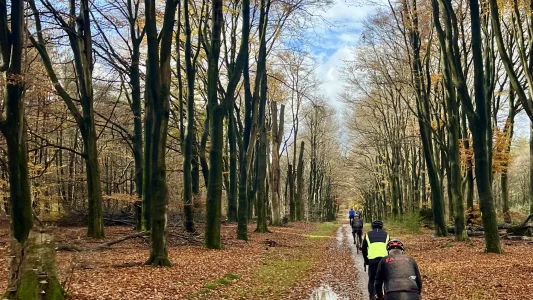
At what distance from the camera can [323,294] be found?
32.5ft

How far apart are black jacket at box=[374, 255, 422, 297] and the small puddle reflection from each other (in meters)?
4.60

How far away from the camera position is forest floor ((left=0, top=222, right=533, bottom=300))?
8852 millimetres

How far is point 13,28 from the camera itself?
10.9 meters

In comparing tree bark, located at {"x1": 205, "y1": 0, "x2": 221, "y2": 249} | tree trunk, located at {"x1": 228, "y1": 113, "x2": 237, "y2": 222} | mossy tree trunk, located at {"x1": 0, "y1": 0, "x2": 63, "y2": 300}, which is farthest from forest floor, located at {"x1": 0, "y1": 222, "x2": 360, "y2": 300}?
tree trunk, located at {"x1": 228, "y1": 113, "x2": 237, "y2": 222}

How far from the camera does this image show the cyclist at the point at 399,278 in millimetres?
4852

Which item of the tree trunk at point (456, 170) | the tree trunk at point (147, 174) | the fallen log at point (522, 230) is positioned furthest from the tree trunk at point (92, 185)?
the fallen log at point (522, 230)

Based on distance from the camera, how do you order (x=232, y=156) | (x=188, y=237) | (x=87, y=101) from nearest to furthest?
(x=87, y=101)
(x=188, y=237)
(x=232, y=156)

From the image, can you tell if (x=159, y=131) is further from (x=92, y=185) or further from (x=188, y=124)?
(x=92, y=185)

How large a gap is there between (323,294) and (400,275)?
531 centimetres

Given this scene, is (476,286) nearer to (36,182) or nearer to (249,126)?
(249,126)

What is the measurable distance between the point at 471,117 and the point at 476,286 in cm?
694

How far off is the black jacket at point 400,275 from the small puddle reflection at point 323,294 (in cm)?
460

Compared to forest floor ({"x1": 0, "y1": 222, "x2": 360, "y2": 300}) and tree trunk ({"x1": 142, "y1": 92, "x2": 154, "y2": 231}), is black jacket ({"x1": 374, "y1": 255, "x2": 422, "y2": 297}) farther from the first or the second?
tree trunk ({"x1": 142, "y1": 92, "x2": 154, "y2": 231})

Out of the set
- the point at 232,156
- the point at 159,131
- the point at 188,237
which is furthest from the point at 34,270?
the point at 232,156
